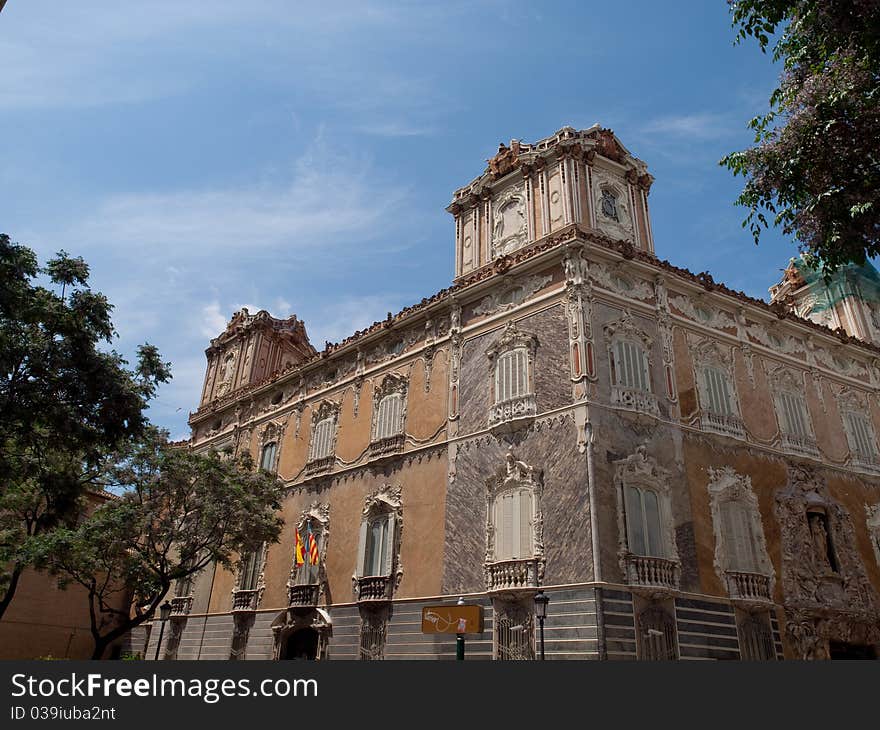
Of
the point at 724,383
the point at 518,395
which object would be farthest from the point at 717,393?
the point at 518,395

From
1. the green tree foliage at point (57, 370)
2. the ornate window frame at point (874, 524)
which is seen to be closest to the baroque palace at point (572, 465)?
the ornate window frame at point (874, 524)

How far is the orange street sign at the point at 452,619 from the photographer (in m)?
17.7

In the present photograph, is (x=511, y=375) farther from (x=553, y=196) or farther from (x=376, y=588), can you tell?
(x=376, y=588)

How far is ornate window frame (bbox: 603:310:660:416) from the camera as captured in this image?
777 inches

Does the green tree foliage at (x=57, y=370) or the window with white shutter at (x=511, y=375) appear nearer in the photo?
the green tree foliage at (x=57, y=370)

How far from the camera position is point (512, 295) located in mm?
22969

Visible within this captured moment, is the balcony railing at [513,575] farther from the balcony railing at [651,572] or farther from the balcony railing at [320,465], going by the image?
the balcony railing at [320,465]

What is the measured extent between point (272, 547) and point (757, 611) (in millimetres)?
17326

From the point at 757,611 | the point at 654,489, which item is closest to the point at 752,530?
the point at 757,611

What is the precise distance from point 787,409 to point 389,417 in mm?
14230

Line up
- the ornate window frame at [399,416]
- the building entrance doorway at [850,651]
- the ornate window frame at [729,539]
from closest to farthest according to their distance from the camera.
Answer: the ornate window frame at [729,539], the building entrance doorway at [850,651], the ornate window frame at [399,416]

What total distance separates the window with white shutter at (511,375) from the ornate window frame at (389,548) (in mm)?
5059

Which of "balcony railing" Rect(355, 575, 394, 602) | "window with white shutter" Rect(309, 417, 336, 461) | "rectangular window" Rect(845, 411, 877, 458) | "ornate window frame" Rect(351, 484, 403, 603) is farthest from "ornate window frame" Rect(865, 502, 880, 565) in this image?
"window with white shutter" Rect(309, 417, 336, 461)

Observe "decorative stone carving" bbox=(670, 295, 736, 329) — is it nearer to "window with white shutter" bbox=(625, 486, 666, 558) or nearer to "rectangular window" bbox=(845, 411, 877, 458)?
"rectangular window" bbox=(845, 411, 877, 458)
